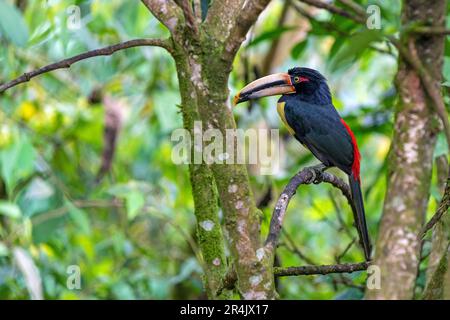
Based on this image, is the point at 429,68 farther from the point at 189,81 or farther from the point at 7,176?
the point at 7,176

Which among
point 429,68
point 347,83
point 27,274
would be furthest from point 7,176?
point 347,83

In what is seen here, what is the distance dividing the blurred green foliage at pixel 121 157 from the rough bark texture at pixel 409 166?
460 mm

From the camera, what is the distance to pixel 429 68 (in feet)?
7.38

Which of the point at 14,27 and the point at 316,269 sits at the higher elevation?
the point at 14,27

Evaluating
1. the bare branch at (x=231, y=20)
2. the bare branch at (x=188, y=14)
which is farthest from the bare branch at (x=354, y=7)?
the bare branch at (x=188, y=14)

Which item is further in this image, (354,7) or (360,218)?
(360,218)

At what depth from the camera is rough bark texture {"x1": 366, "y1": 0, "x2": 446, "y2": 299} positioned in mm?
1837

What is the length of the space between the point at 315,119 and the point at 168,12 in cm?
152

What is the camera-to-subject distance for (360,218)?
2662 mm

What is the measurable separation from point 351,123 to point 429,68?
4.65 feet

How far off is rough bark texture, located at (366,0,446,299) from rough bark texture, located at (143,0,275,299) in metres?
0.36

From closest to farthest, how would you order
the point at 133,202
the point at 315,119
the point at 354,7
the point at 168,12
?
the point at 168,12 → the point at 354,7 → the point at 315,119 → the point at 133,202

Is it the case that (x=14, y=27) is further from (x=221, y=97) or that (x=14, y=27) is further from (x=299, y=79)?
(x=221, y=97)

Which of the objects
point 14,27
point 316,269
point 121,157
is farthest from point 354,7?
point 121,157
